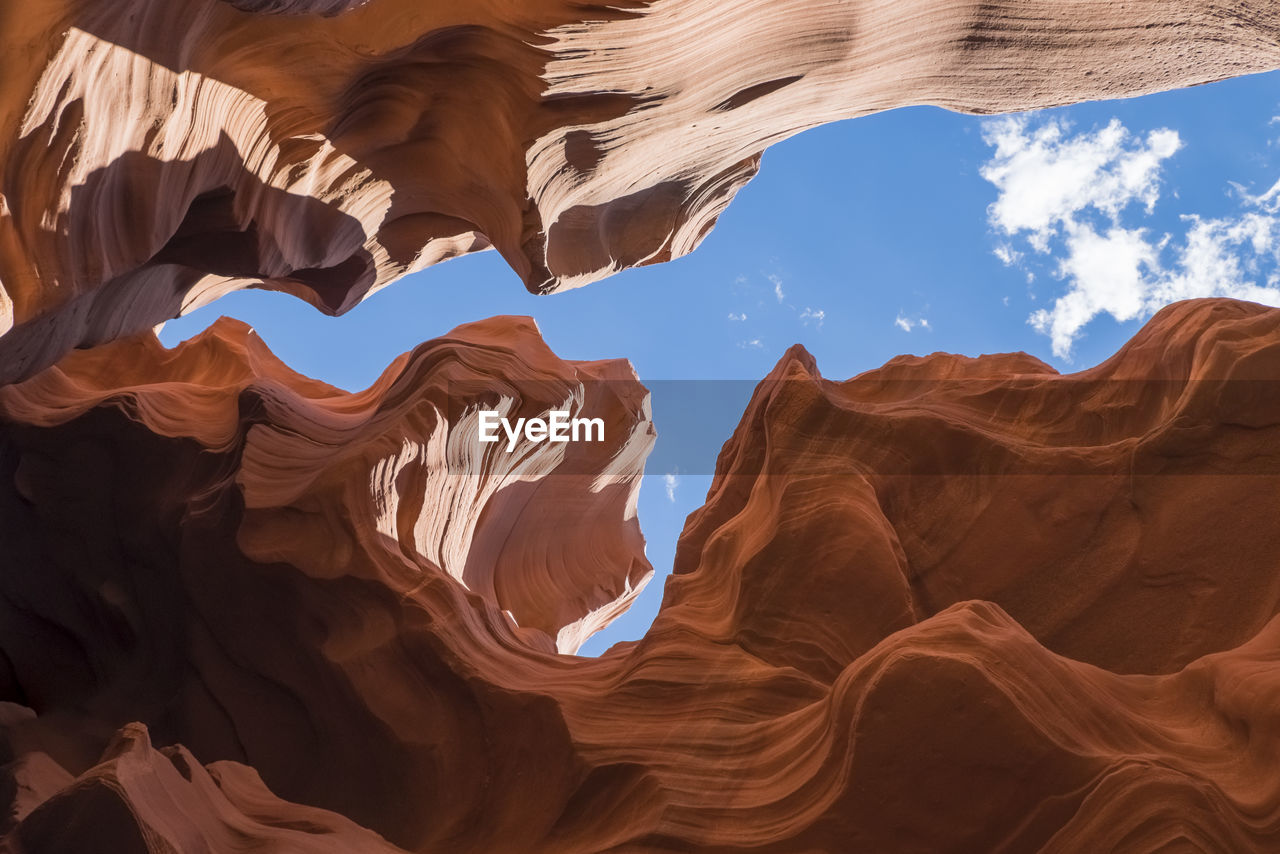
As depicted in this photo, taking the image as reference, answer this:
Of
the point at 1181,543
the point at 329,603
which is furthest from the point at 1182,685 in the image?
the point at 329,603

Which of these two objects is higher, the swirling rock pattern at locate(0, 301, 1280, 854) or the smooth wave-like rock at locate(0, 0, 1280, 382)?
the smooth wave-like rock at locate(0, 0, 1280, 382)

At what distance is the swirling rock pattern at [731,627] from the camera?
4.83 metres

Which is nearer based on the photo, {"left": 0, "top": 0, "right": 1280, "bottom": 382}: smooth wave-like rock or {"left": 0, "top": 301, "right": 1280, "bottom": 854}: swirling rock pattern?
{"left": 0, "top": 301, "right": 1280, "bottom": 854}: swirling rock pattern

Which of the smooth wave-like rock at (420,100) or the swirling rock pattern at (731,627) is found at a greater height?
the smooth wave-like rock at (420,100)

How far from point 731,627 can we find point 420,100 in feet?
15.1

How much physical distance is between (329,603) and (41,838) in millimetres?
3029

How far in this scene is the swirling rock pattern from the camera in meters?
4.83

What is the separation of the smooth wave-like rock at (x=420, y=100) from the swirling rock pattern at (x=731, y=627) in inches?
67.7

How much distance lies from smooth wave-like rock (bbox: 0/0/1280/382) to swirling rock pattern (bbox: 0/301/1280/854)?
172 cm

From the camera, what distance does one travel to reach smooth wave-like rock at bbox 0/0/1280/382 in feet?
17.6

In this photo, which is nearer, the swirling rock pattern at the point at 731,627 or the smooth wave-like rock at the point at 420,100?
the swirling rock pattern at the point at 731,627

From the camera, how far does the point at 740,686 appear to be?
6379 mm

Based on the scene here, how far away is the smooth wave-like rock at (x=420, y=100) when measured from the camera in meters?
5.37

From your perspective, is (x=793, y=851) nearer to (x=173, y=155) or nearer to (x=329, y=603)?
(x=329, y=603)
